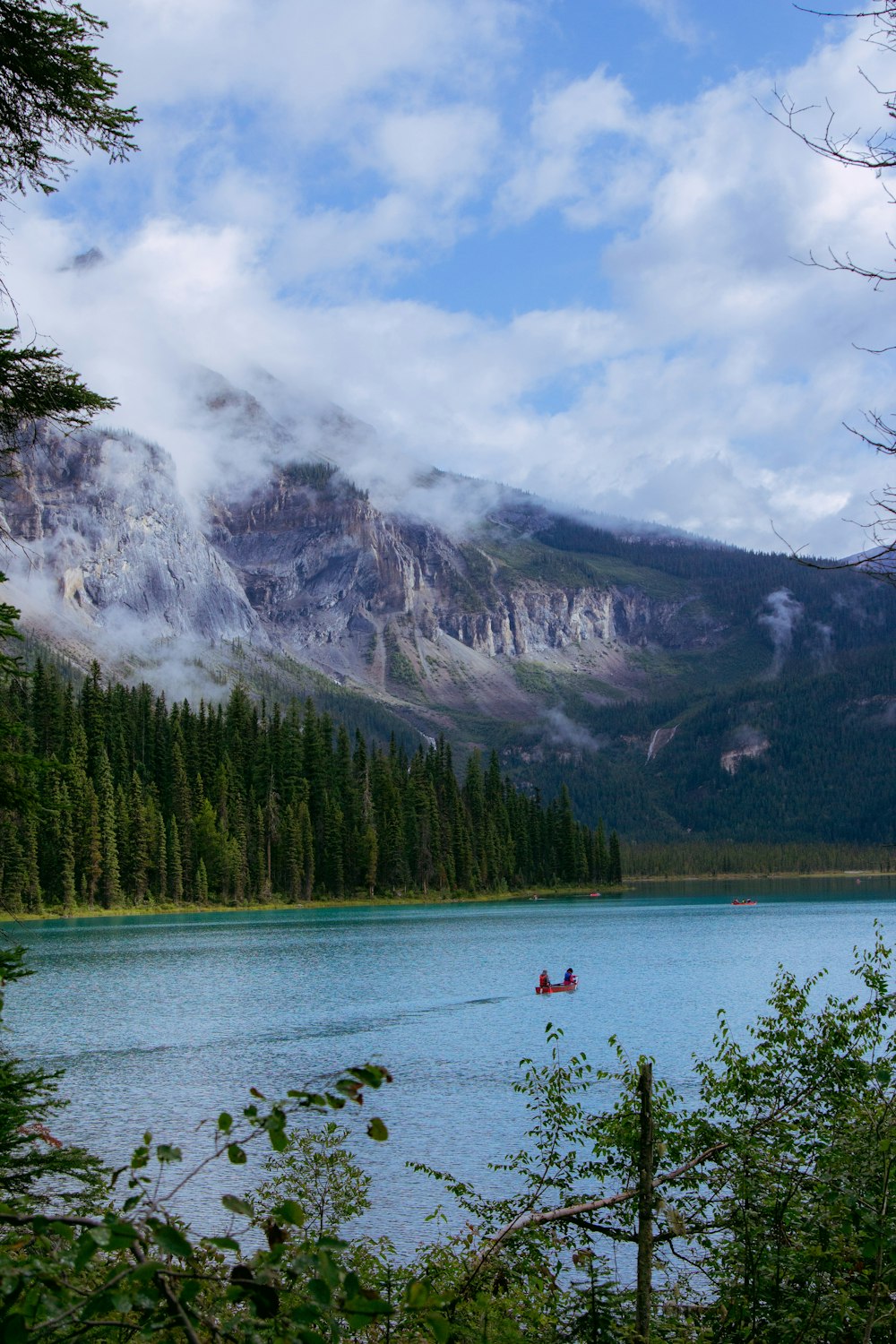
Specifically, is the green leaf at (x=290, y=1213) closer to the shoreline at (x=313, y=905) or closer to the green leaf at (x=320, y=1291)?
the green leaf at (x=320, y=1291)

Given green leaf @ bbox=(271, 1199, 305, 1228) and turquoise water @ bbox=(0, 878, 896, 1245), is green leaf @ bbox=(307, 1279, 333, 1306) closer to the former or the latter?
green leaf @ bbox=(271, 1199, 305, 1228)

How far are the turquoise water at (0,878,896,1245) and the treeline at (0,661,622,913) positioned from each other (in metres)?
8.99

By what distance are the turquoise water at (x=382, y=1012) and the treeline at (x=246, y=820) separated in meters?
8.99

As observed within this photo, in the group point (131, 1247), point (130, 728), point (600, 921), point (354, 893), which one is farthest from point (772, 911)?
point (131, 1247)

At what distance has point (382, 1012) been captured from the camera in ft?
161

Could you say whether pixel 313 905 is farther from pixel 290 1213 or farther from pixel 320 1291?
pixel 320 1291

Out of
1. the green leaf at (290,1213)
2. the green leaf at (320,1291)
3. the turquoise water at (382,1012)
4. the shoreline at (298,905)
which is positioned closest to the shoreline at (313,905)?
the shoreline at (298,905)

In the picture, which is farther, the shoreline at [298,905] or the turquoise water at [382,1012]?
the shoreline at [298,905]

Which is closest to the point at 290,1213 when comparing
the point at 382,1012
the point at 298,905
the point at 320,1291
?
the point at 320,1291

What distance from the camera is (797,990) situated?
13352 millimetres

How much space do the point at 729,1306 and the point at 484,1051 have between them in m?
29.7

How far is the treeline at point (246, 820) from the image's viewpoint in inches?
4296

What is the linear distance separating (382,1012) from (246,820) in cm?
8876

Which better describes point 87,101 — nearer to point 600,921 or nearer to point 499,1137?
point 499,1137
